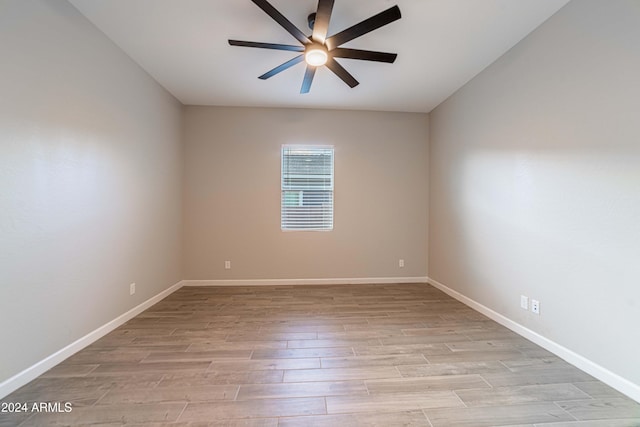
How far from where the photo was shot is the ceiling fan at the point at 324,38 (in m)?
1.81

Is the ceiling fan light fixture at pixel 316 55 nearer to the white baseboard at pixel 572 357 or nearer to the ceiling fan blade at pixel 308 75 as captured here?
the ceiling fan blade at pixel 308 75

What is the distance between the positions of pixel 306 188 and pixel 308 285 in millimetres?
1531

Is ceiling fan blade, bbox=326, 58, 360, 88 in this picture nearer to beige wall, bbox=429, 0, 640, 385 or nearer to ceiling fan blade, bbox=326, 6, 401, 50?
ceiling fan blade, bbox=326, 6, 401, 50

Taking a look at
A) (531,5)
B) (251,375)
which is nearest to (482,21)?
(531,5)

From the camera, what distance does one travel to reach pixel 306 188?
4238mm

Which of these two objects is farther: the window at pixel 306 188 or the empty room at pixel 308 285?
the window at pixel 306 188

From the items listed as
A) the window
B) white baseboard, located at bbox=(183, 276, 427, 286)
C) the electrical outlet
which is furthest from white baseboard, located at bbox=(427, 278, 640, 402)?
the window

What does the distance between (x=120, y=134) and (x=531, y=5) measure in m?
3.89

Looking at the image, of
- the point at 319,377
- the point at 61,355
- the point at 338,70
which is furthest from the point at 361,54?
the point at 61,355

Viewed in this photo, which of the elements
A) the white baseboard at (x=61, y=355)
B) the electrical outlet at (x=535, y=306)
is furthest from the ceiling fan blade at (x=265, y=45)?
the electrical outlet at (x=535, y=306)

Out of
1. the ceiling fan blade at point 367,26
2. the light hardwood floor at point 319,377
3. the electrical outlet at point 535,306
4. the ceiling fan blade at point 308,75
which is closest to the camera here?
the light hardwood floor at point 319,377

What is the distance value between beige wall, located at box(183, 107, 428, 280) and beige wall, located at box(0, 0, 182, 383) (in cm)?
92

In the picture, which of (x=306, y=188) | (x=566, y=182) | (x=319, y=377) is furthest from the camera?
(x=306, y=188)

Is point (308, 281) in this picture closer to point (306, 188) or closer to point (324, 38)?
point (306, 188)
